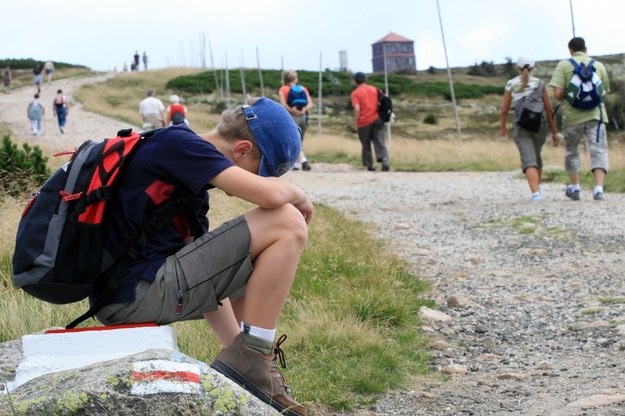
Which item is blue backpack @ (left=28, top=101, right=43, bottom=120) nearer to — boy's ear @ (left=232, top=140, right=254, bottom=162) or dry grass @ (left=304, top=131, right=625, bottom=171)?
dry grass @ (left=304, top=131, right=625, bottom=171)

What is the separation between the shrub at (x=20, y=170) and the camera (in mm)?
8742

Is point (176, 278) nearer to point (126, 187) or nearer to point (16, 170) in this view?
point (126, 187)

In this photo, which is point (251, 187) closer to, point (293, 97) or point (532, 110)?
point (532, 110)

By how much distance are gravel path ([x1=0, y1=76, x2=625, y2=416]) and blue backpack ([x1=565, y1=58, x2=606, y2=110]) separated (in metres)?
1.09

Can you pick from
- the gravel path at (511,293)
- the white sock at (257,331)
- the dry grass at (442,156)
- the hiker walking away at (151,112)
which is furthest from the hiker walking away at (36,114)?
the white sock at (257,331)

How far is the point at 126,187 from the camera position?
346 centimetres

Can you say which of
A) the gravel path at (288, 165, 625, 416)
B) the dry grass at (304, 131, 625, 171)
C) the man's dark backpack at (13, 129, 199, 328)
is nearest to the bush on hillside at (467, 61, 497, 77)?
the dry grass at (304, 131, 625, 171)

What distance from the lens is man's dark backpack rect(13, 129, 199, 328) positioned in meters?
3.29

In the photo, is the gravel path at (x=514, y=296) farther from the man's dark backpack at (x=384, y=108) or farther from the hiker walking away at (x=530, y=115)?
the man's dark backpack at (x=384, y=108)

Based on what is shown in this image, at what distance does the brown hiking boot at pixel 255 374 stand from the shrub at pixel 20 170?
5.18 m

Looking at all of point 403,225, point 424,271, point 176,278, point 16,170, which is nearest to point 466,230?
point 403,225

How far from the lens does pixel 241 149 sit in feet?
11.8

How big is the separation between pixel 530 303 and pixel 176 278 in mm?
3341

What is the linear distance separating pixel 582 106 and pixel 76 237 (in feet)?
26.9
